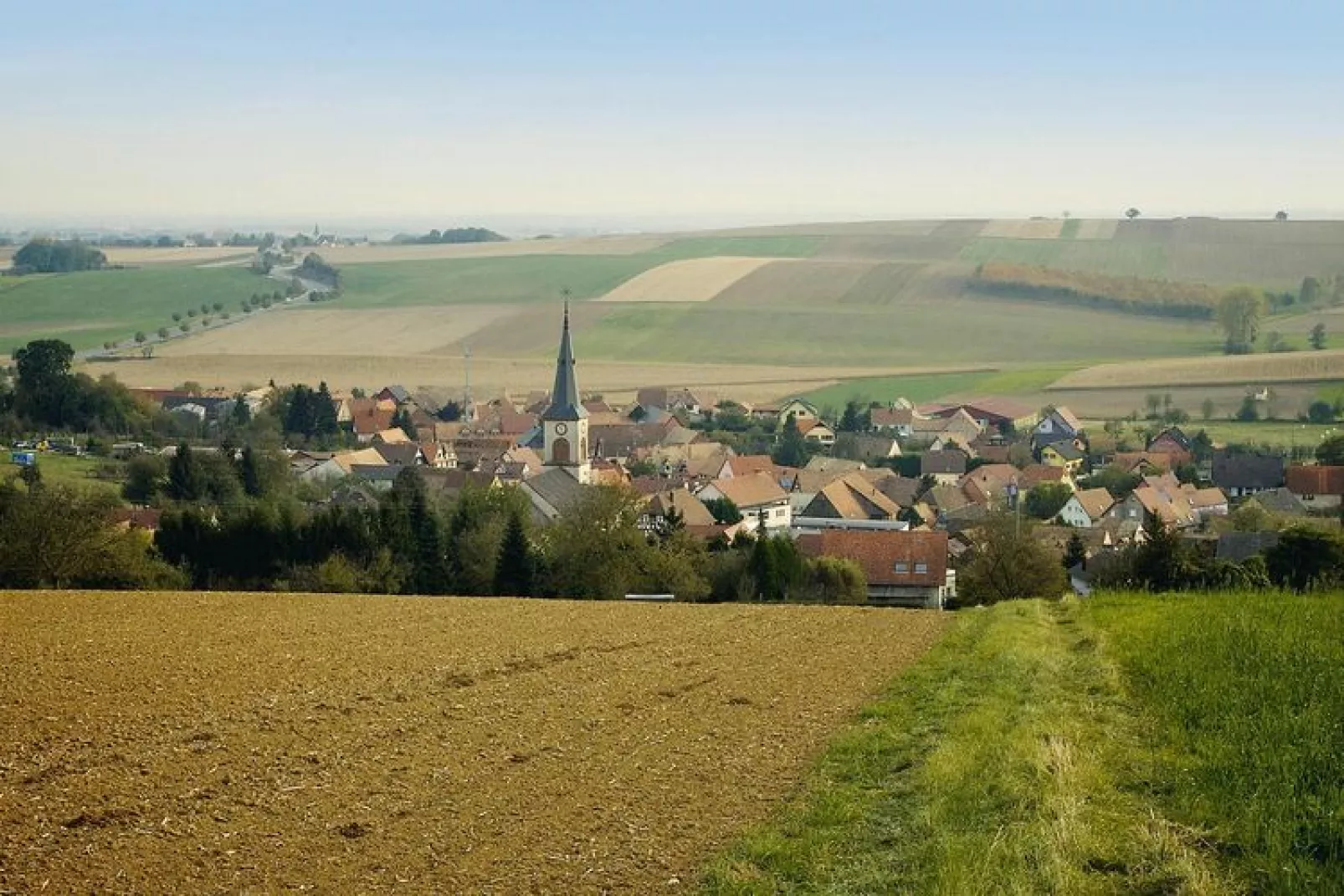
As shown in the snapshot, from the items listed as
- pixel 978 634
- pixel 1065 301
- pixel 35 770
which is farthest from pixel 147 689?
pixel 1065 301

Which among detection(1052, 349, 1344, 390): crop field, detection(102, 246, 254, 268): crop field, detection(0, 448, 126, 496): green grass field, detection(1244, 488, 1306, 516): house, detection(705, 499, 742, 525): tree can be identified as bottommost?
detection(705, 499, 742, 525): tree

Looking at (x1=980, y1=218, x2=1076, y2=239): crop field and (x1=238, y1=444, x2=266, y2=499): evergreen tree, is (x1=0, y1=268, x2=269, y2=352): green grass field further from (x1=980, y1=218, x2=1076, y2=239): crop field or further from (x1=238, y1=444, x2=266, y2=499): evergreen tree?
(x1=980, y1=218, x2=1076, y2=239): crop field

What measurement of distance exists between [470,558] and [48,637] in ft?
67.0

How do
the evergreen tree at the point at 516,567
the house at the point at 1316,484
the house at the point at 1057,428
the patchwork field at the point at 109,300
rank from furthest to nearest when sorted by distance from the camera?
1. the patchwork field at the point at 109,300
2. the house at the point at 1057,428
3. the house at the point at 1316,484
4. the evergreen tree at the point at 516,567

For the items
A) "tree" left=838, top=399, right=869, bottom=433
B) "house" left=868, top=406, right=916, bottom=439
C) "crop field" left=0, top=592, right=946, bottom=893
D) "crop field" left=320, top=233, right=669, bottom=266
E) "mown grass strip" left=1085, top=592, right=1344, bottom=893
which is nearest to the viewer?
"mown grass strip" left=1085, top=592, right=1344, bottom=893

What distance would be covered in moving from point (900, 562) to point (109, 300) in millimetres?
109795

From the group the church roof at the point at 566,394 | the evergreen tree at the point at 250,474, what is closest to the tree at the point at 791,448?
the church roof at the point at 566,394

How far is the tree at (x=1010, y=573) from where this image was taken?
35031 millimetres

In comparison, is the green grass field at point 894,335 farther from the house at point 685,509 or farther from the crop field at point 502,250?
the house at point 685,509

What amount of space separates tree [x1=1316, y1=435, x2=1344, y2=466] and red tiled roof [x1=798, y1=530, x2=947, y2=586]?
33.5 m

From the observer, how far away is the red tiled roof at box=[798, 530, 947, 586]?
4131cm

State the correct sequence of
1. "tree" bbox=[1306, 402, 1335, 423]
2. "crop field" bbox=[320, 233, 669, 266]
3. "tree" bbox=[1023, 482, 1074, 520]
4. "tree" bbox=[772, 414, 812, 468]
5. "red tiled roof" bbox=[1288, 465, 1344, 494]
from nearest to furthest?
1. "red tiled roof" bbox=[1288, 465, 1344, 494]
2. "tree" bbox=[1023, 482, 1074, 520]
3. "tree" bbox=[772, 414, 812, 468]
4. "tree" bbox=[1306, 402, 1335, 423]
5. "crop field" bbox=[320, 233, 669, 266]

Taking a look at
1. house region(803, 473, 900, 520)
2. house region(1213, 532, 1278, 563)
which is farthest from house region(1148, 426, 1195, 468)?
house region(1213, 532, 1278, 563)

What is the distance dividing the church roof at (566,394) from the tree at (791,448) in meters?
18.0
